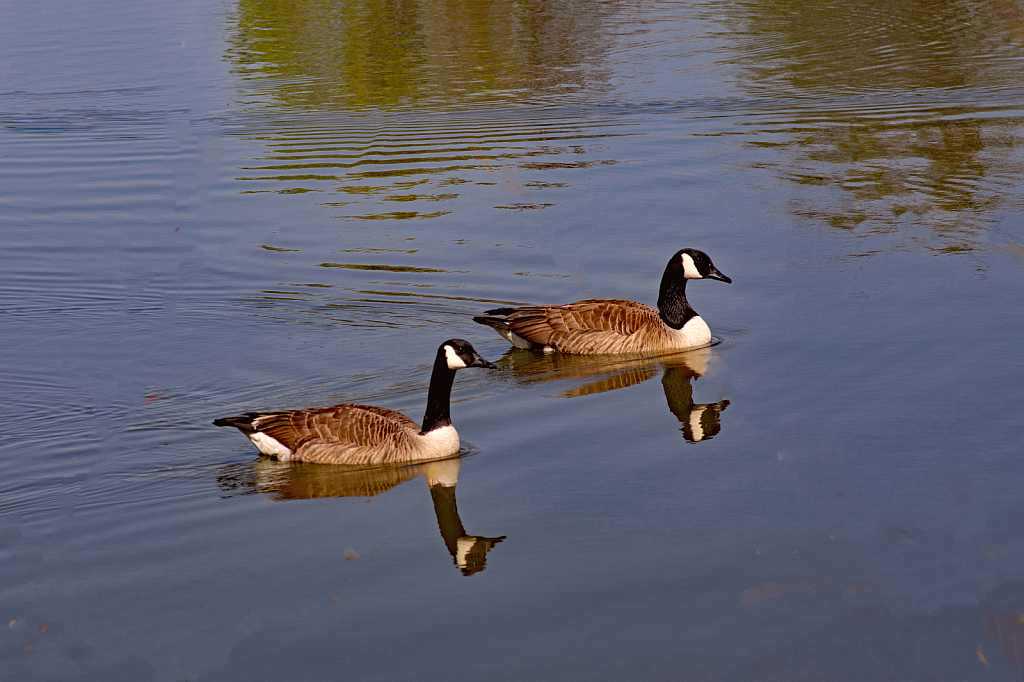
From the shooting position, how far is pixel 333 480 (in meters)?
9.24

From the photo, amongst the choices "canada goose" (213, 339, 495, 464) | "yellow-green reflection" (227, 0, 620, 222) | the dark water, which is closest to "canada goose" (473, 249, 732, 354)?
→ the dark water

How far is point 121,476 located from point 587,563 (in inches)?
158

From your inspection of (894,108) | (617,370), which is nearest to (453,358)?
(617,370)

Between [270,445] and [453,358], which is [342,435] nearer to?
[270,445]

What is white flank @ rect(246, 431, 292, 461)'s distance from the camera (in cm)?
932

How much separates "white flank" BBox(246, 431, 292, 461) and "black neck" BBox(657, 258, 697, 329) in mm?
4919

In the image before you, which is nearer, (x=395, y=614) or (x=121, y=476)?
(x=395, y=614)

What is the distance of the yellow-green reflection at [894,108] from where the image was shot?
16938 mm

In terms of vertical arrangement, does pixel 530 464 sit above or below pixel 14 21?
below

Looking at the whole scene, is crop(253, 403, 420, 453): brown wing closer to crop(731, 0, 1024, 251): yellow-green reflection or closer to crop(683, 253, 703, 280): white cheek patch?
crop(683, 253, 703, 280): white cheek patch

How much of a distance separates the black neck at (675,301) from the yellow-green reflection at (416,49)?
13.6m

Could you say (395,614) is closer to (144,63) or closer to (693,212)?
(693,212)

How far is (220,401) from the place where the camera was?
35.3 ft

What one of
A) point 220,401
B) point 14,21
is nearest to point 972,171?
point 220,401
